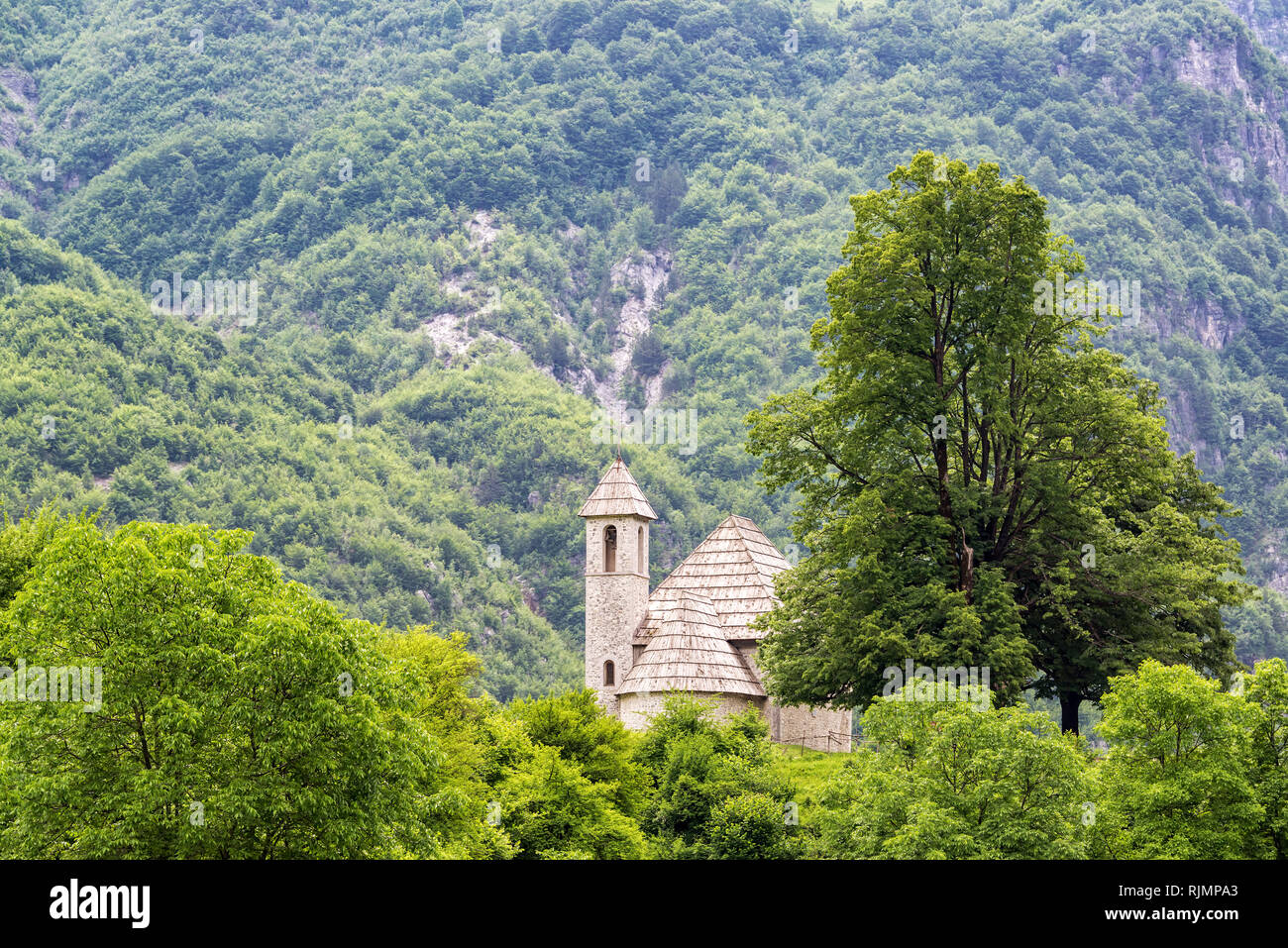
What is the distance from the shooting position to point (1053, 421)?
4481 cm

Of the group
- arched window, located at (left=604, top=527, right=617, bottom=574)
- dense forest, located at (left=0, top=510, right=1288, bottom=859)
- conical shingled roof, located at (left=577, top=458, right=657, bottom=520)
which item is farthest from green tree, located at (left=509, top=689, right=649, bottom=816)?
conical shingled roof, located at (left=577, top=458, right=657, bottom=520)

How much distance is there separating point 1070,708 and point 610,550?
63.6 feet

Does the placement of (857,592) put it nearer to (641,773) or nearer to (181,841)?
(641,773)

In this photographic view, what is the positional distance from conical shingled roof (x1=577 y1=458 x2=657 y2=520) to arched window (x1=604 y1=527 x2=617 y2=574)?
65 centimetres

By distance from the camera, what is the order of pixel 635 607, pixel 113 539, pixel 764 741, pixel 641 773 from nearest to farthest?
pixel 113 539
pixel 641 773
pixel 764 741
pixel 635 607

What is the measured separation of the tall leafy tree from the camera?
1682 inches

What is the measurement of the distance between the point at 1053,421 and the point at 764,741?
11841 millimetres

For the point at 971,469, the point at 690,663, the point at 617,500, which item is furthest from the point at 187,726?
the point at 617,500

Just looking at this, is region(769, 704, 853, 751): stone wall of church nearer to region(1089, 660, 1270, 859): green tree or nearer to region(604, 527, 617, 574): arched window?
region(604, 527, 617, 574): arched window

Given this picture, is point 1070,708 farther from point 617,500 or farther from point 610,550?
point 617,500

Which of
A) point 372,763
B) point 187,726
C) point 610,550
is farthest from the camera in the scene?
point 610,550

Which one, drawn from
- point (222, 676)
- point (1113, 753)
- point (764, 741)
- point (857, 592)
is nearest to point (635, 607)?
point (764, 741)

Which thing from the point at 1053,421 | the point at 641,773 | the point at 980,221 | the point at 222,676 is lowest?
the point at 641,773

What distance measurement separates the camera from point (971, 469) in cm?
4544
